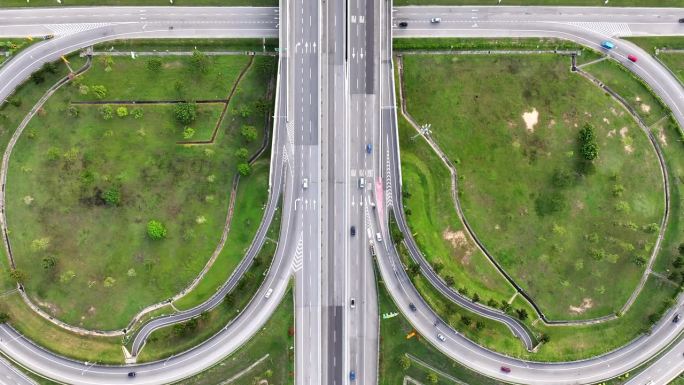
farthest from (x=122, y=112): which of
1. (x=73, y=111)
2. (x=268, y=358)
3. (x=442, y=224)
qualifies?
(x=442, y=224)

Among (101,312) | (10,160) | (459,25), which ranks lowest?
(101,312)

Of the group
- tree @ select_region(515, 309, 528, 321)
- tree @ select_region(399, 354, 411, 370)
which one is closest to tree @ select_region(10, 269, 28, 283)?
tree @ select_region(399, 354, 411, 370)

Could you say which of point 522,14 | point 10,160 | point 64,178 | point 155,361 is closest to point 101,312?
point 155,361

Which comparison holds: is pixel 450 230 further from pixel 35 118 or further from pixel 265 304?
pixel 35 118

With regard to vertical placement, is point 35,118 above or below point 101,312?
above

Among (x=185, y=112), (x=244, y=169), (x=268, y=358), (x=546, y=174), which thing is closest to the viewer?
(x=244, y=169)

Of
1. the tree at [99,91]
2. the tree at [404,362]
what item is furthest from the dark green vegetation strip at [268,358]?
the tree at [99,91]

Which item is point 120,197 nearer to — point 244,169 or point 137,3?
point 244,169
